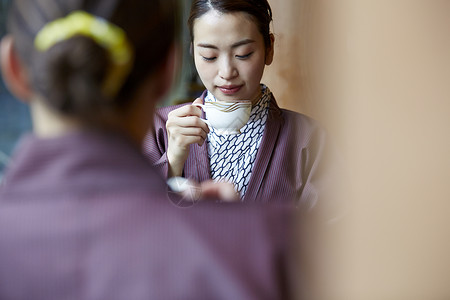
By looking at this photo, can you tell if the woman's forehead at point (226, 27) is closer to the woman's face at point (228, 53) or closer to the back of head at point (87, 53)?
the woman's face at point (228, 53)

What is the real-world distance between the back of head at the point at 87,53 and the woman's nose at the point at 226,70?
63 centimetres

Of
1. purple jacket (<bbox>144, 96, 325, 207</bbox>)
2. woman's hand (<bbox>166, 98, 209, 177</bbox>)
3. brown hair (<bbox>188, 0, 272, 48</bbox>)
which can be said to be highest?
brown hair (<bbox>188, 0, 272, 48</bbox>)

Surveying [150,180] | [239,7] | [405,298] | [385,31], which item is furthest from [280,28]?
[150,180]

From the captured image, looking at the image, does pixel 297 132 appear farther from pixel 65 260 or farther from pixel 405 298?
pixel 65 260

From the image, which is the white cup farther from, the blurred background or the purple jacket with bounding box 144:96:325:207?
the blurred background

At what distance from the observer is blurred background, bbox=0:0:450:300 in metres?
0.78

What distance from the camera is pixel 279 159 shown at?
1.35 metres

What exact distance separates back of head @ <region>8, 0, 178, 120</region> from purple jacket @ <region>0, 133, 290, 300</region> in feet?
0.15

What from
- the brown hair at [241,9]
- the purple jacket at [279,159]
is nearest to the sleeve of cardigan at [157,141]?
the purple jacket at [279,159]

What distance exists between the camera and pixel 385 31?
0.78 metres

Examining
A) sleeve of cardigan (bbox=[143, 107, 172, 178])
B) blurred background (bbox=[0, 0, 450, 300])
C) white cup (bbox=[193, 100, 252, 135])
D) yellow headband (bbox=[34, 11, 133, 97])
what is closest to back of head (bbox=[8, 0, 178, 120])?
yellow headband (bbox=[34, 11, 133, 97])

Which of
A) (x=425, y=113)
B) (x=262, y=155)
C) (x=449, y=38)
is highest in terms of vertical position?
(x=449, y=38)

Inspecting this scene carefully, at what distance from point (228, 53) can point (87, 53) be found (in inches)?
29.0

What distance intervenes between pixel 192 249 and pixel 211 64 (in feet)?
2.50
